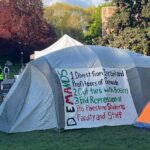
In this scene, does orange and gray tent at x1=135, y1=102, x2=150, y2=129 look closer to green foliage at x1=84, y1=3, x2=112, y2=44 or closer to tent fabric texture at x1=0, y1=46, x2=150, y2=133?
tent fabric texture at x1=0, y1=46, x2=150, y2=133

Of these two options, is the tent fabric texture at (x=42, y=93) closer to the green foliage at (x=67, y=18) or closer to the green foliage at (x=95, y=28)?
the green foliage at (x=67, y=18)

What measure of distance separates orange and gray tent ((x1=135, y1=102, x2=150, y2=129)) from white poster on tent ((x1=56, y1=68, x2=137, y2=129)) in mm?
608

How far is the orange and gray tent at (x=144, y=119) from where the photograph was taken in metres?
12.0

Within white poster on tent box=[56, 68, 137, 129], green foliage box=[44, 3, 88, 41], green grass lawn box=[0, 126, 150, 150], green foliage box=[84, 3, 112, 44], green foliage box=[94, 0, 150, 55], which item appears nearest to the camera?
green grass lawn box=[0, 126, 150, 150]

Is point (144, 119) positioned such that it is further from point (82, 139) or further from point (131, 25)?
point (131, 25)

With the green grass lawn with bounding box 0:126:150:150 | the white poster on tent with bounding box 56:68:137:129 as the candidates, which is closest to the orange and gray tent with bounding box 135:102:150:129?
the green grass lawn with bounding box 0:126:150:150

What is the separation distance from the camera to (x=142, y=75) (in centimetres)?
1356

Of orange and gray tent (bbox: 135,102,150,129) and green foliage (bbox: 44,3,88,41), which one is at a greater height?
orange and gray tent (bbox: 135,102,150,129)

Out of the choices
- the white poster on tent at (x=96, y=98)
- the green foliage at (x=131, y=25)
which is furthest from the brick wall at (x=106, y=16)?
the white poster on tent at (x=96, y=98)

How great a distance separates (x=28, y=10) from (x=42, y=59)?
52.1 meters

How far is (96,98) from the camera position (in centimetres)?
1265

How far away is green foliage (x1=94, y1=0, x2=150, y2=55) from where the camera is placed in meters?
30.3

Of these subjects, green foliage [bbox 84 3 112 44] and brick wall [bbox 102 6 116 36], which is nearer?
brick wall [bbox 102 6 116 36]

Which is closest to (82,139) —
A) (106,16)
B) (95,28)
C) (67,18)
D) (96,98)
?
(96,98)
